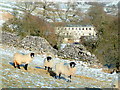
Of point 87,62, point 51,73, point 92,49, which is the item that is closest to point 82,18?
point 92,49

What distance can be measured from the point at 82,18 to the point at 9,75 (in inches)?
1437

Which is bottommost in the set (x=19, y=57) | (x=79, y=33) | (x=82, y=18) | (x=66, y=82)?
(x=66, y=82)

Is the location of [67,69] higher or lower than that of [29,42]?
lower

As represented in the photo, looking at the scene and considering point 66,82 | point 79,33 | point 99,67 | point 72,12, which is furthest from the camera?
point 72,12

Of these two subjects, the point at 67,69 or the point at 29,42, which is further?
the point at 29,42

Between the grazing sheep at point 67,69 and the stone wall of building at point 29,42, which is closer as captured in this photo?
the grazing sheep at point 67,69

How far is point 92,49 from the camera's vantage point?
559 inches

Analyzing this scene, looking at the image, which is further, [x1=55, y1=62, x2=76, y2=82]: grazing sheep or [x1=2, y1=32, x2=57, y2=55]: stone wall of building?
[x1=2, y1=32, x2=57, y2=55]: stone wall of building

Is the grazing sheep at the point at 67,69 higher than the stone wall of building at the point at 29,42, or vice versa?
the stone wall of building at the point at 29,42

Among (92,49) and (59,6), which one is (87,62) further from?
(59,6)

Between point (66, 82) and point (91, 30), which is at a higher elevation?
point (91, 30)

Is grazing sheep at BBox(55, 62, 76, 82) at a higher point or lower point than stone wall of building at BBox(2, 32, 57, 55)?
lower

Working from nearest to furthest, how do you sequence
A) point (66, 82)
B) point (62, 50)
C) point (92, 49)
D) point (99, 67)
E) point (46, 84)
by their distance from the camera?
point (46, 84) < point (66, 82) < point (99, 67) < point (62, 50) < point (92, 49)

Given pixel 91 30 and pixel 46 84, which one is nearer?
pixel 46 84
